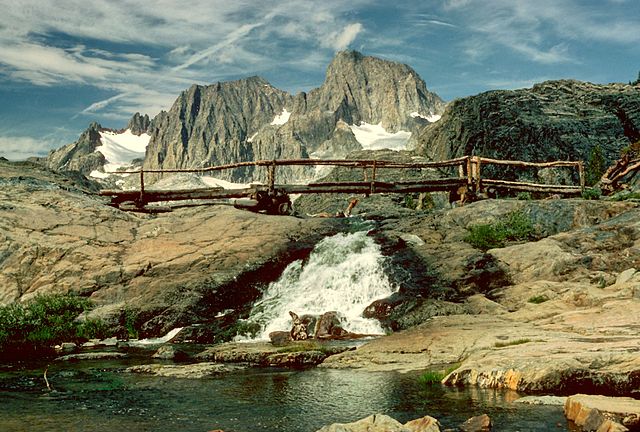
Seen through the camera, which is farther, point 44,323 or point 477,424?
point 44,323

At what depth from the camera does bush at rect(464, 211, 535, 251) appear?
26.3 metres

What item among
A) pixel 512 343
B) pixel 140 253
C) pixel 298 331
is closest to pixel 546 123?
pixel 298 331

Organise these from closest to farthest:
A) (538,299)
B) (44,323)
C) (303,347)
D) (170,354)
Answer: (303,347), (170,354), (538,299), (44,323)

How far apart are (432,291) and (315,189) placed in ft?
38.5

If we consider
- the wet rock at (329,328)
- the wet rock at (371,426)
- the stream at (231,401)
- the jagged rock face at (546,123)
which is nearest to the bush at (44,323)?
the stream at (231,401)

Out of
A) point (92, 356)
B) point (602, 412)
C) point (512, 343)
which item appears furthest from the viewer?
point (92, 356)

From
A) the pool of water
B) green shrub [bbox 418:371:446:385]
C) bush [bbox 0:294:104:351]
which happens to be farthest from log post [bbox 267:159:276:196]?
green shrub [bbox 418:371:446:385]

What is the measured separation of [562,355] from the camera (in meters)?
12.0

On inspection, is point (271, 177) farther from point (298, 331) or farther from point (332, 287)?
point (298, 331)

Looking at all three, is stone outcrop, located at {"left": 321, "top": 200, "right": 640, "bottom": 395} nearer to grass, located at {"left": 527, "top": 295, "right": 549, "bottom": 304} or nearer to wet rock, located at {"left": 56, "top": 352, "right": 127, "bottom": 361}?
grass, located at {"left": 527, "top": 295, "right": 549, "bottom": 304}

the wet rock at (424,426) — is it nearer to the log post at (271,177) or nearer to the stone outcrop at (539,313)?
the stone outcrop at (539,313)

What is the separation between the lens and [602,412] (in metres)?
8.99

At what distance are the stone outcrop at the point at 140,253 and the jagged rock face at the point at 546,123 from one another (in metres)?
25.6

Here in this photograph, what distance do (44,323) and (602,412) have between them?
65.5ft
